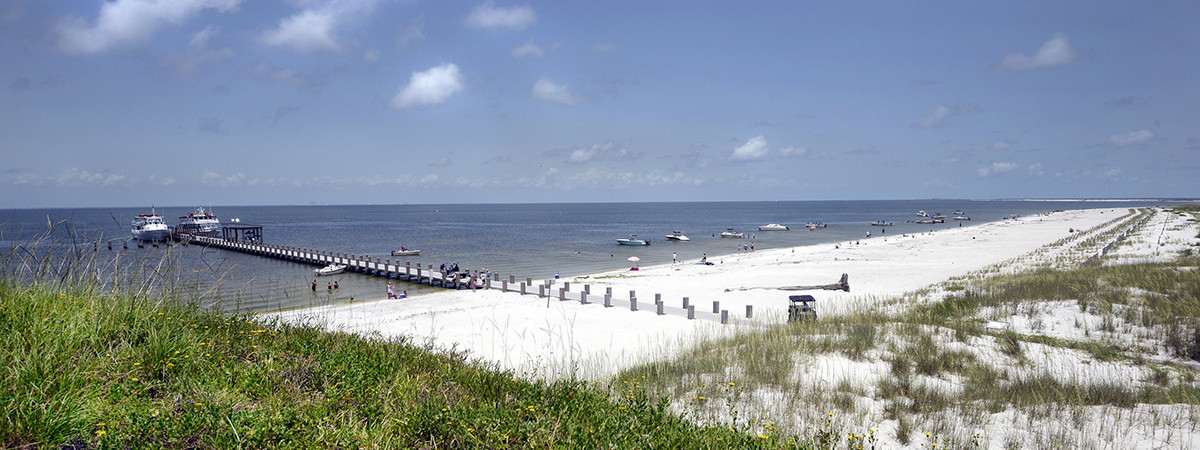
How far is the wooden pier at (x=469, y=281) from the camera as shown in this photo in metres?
17.4

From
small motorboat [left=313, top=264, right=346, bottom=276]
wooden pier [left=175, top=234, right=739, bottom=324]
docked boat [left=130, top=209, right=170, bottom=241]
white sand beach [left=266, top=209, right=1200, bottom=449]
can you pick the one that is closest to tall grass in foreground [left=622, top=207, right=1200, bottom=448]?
white sand beach [left=266, top=209, right=1200, bottom=449]

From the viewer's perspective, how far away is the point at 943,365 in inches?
320

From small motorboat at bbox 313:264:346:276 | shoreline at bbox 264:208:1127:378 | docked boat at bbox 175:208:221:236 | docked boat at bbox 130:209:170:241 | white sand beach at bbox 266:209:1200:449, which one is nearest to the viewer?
white sand beach at bbox 266:209:1200:449

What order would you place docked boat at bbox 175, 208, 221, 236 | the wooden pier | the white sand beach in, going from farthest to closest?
docked boat at bbox 175, 208, 221, 236
the wooden pier
the white sand beach

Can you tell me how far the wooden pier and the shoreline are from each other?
19.8 inches

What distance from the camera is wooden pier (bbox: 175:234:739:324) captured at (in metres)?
17.4

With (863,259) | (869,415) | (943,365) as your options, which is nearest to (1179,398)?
(943,365)

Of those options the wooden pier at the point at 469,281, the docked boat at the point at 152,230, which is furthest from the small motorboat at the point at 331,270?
the docked boat at the point at 152,230

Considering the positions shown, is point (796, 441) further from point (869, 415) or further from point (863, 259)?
point (863, 259)

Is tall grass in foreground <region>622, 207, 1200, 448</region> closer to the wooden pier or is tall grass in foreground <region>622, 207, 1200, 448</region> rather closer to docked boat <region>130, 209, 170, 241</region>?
the wooden pier

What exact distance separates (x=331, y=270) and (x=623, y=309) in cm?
2655

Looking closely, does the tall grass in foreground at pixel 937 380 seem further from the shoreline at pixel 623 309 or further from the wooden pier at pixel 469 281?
the wooden pier at pixel 469 281

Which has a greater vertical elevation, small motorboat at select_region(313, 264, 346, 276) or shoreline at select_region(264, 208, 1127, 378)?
shoreline at select_region(264, 208, 1127, 378)

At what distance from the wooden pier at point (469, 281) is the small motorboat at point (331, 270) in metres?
0.45
